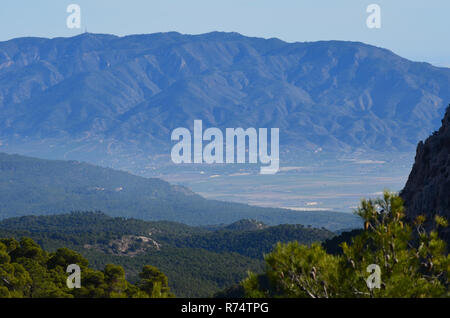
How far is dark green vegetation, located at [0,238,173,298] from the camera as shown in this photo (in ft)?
131

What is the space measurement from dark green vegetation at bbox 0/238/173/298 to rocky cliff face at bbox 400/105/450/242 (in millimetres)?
15293

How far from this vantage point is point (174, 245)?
126m

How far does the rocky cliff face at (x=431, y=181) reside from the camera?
38781mm

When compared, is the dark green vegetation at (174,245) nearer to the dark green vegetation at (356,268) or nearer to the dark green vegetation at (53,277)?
the dark green vegetation at (53,277)

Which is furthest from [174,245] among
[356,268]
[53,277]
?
[356,268]

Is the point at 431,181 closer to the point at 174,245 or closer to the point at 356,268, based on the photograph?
the point at 356,268

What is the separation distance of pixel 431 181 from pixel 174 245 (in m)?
87.7
